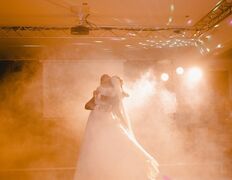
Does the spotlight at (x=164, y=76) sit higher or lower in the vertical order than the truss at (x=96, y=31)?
lower

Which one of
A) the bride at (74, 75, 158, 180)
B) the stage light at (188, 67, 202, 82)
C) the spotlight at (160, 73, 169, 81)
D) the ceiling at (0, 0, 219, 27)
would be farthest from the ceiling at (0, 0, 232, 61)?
the bride at (74, 75, 158, 180)

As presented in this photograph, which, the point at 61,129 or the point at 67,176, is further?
the point at 61,129

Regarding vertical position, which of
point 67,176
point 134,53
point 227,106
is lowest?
point 67,176

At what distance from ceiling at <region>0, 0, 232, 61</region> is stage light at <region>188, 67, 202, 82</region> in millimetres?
1208

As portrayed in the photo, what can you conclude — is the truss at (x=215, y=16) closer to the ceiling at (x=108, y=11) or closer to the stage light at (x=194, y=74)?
the ceiling at (x=108, y=11)

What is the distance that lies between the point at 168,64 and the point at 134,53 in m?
1.00

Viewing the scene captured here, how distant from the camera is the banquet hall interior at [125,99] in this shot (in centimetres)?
716

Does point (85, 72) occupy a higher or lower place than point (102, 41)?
lower

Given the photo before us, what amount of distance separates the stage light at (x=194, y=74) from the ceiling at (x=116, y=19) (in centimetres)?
121

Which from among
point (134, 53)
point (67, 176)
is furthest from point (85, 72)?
point (67, 176)

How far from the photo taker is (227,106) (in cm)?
883

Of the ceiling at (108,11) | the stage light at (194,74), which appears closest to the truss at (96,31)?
the ceiling at (108,11)

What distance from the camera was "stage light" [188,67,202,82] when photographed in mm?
8734

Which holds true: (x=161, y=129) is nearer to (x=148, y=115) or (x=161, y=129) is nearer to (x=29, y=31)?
(x=148, y=115)
